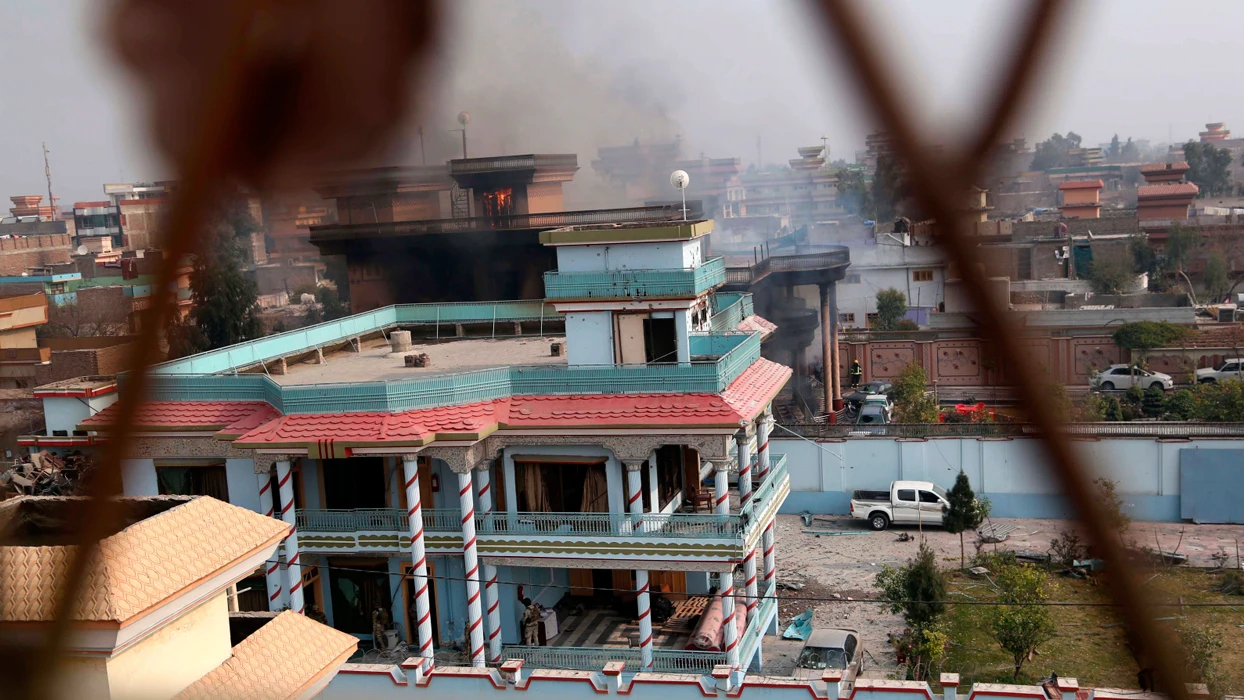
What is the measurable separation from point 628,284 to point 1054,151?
671cm

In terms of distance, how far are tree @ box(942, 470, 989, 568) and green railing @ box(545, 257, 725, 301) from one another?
421 cm

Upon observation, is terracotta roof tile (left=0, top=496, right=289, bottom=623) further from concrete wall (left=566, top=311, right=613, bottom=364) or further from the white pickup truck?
the white pickup truck

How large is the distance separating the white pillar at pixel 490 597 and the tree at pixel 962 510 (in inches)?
189

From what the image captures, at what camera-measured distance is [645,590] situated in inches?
279

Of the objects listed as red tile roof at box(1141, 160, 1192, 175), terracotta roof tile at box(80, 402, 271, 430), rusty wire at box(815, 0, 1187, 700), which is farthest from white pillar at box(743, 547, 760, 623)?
red tile roof at box(1141, 160, 1192, 175)

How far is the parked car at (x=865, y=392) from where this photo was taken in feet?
51.5

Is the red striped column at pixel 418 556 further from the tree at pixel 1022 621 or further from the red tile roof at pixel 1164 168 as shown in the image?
the red tile roof at pixel 1164 168

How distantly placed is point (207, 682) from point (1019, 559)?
26.9 feet

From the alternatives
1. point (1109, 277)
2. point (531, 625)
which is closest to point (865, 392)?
point (1109, 277)

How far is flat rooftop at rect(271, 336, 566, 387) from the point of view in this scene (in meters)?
8.34

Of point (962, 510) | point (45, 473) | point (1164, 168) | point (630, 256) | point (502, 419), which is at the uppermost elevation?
point (1164, 168)

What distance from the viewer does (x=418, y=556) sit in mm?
7148

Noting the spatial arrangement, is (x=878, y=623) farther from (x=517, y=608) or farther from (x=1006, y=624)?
(x=517, y=608)

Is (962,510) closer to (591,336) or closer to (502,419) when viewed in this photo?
(591,336)
